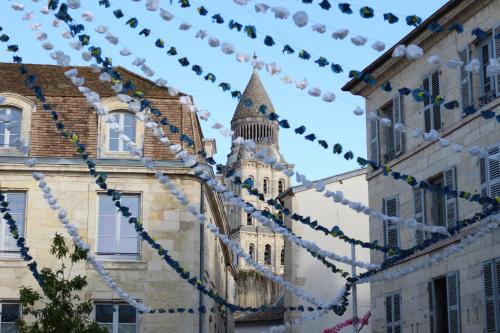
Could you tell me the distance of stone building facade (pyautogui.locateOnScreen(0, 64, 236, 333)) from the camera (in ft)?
81.1

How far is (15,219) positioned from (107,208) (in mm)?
2224

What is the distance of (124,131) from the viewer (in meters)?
26.1

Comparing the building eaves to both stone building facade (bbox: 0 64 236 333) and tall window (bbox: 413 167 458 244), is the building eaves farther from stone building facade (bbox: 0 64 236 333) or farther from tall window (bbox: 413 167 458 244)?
stone building facade (bbox: 0 64 236 333)

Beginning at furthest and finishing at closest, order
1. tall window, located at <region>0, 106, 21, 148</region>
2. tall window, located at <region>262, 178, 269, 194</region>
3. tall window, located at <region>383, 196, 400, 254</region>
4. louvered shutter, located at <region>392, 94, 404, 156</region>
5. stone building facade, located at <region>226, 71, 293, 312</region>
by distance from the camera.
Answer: tall window, located at <region>262, 178, 269, 194</region> < stone building facade, located at <region>226, 71, 293, 312</region> < tall window, located at <region>0, 106, 21, 148</region> < louvered shutter, located at <region>392, 94, 404, 156</region> < tall window, located at <region>383, 196, 400, 254</region>

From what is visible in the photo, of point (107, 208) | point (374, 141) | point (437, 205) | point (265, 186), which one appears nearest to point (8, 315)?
point (107, 208)

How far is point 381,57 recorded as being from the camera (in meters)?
23.4

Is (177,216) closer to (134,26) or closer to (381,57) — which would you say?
(381,57)

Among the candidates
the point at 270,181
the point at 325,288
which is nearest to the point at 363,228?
the point at 325,288

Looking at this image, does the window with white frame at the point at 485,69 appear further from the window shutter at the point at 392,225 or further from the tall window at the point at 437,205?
the window shutter at the point at 392,225

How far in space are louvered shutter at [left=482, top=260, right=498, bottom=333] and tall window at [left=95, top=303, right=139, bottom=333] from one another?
29.6 feet

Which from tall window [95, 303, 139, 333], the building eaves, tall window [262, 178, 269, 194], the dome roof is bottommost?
tall window [95, 303, 139, 333]

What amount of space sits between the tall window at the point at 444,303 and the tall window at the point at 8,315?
9.75 m

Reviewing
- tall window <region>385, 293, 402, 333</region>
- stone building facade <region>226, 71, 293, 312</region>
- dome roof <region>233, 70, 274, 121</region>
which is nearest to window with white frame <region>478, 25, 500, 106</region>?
tall window <region>385, 293, 402, 333</region>

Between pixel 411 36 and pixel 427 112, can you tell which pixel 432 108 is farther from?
pixel 411 36
